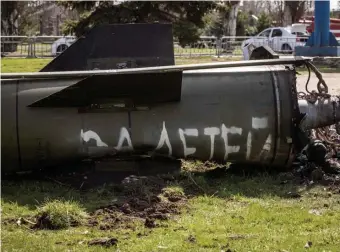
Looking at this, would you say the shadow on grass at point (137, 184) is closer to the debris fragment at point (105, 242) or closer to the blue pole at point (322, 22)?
the debris fragment at point (105, 242)

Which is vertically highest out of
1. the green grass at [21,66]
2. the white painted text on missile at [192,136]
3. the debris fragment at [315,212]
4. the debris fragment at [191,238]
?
the green grass at [21,66]

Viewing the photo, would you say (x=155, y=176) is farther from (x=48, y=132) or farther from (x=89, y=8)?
(x=89, y=8)

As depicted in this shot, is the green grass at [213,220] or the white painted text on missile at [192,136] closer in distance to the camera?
the green grass at [213,220]

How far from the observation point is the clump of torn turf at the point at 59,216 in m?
4.16

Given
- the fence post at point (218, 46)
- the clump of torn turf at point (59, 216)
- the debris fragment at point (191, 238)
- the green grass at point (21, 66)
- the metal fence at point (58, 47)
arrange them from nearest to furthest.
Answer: the debris fragment at point (191, 238), the clump of torn turf at point (59, 216), the green grass at point (21, 66), the metal fence at point (58, 47), the fence post at point (218, 46)

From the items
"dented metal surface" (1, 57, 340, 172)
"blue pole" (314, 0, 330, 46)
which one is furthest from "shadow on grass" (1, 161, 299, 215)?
"blue pole" (314, 0, 330, 46)

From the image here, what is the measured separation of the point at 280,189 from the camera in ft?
16.9

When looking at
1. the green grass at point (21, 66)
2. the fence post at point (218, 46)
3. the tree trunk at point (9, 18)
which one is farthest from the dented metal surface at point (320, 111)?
the tree trunk at point (9, 18)

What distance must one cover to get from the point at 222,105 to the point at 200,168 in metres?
0.80

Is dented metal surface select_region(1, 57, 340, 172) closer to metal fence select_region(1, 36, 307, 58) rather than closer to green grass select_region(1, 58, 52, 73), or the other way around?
green grass select_region(1, 58, 52, 73)

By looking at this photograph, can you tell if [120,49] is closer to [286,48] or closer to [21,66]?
[21,66]

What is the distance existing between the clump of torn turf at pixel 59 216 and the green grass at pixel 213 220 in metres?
0.03

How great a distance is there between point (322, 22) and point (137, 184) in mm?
14263

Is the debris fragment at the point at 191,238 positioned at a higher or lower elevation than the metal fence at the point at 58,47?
lower
